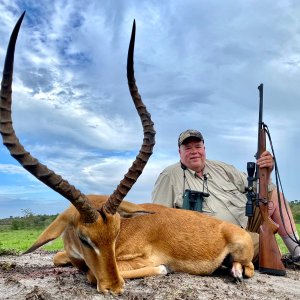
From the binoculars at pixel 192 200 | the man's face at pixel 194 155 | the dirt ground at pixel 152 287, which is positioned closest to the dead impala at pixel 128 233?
the dirt ground at pixel 152 287

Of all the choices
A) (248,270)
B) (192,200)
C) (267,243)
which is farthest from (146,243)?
(192,200)

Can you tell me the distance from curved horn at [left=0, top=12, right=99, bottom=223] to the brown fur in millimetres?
222

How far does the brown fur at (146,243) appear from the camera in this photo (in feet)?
18.5

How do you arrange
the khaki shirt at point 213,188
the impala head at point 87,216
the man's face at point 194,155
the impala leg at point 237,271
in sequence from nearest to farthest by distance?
the impala head at point 87,216 → the impala leg at point 237,271 → the khaki shirt at point 213,188 → the man's face at point 194,155

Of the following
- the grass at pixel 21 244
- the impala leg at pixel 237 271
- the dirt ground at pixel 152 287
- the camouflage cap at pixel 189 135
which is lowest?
the grass at pixel 21 244

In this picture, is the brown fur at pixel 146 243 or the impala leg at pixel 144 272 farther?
the impala leg at pixel 144 272

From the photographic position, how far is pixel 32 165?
18.6 feet

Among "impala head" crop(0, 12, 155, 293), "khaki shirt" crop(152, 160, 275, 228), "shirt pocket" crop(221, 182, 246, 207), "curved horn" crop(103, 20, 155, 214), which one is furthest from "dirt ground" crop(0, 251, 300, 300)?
"shirt pocket" crop(221, 182, 246, 207)

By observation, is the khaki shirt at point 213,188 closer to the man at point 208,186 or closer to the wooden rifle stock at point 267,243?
the man at point 208,186

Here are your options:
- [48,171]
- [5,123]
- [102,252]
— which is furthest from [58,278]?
[5,123]

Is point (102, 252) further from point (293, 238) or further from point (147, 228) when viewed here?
point (293, 238)

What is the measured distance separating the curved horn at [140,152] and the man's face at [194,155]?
355 centimetres

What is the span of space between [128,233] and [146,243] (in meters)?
0.30

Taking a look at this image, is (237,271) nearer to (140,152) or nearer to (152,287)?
(152,287)
